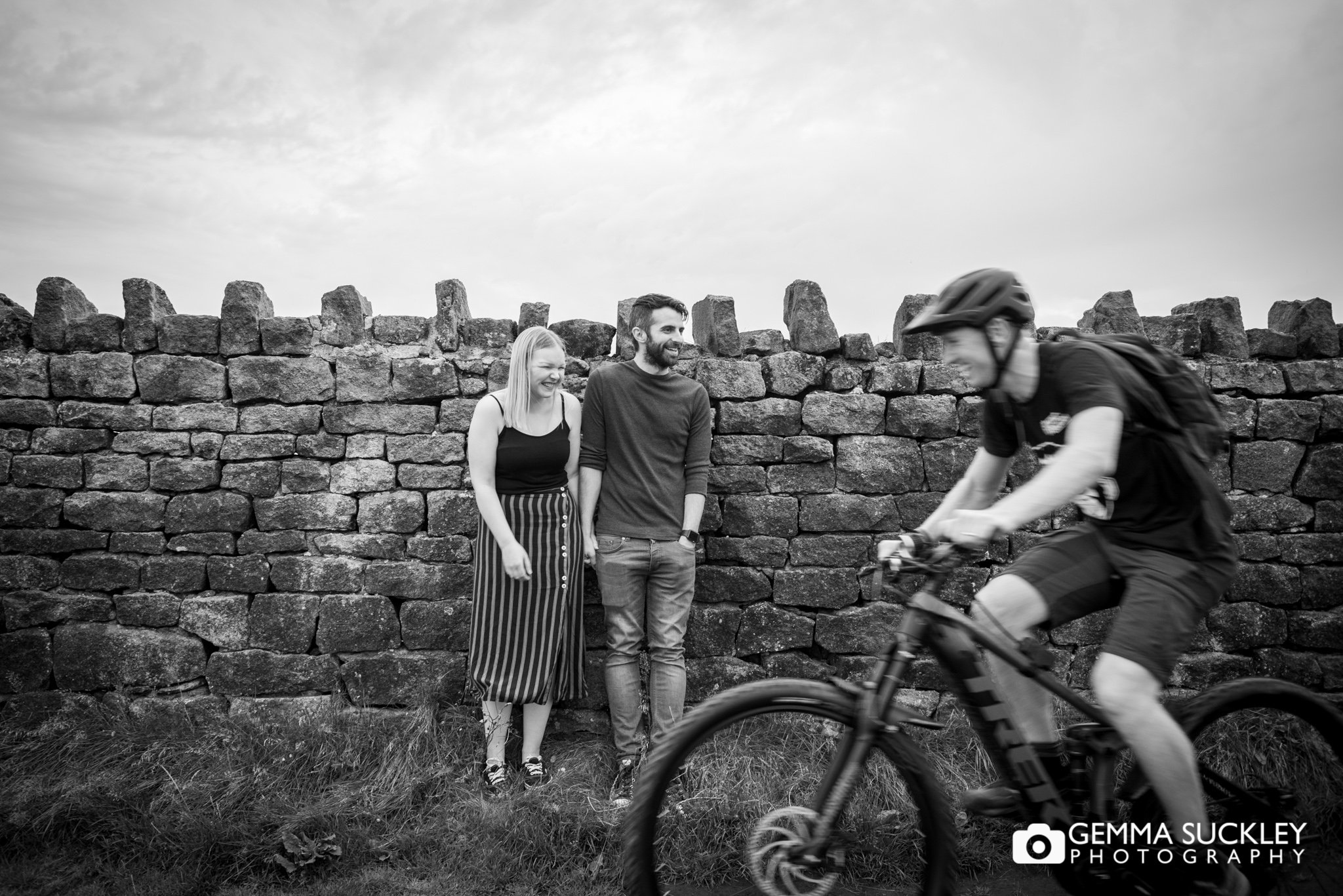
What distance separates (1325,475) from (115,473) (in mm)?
6826

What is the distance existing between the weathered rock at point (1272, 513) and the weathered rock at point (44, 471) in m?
6.55

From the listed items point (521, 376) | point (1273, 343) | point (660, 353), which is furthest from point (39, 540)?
point (1273, 343)

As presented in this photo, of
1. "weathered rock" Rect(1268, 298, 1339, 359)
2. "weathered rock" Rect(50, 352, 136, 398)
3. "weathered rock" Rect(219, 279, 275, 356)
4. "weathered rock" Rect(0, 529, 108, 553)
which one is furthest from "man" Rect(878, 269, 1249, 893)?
"weathered rock" Rect(0, 529, 108, 553)

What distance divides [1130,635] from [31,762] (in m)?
5.01

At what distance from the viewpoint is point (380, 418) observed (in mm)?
4305

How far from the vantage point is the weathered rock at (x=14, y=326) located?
168 inches

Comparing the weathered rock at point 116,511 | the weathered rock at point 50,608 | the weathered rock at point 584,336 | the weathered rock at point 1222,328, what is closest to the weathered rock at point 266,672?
the weathered rock at point 50,608

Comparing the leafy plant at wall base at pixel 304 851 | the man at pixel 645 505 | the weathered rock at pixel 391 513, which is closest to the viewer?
the leafy plant at wall base at pixel 304 851

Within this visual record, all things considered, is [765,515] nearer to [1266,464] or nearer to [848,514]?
[848,514]

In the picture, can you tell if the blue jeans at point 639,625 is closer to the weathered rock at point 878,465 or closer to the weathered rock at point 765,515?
the weathered rock at point 765,515

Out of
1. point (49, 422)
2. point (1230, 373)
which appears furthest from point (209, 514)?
point (1230, 373)

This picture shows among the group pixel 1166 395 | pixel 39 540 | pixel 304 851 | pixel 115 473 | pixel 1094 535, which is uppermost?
pixel 1166 395

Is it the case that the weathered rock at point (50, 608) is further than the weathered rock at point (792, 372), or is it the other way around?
the weathered rock at point (792, 372)

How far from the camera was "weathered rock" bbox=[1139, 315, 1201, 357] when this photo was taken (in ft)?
14.4
